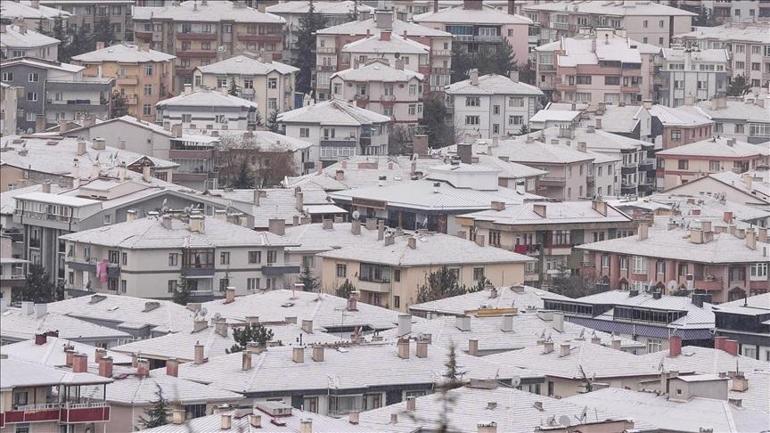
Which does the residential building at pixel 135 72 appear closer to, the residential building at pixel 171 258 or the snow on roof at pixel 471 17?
the snow on roof at pixel 471 17

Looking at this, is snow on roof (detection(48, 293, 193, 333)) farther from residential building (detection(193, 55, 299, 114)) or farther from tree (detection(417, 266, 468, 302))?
residential building (detection(193, 55, 299, 114))

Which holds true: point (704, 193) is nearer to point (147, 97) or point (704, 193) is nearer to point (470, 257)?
point (470, 257)

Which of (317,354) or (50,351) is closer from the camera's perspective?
(50,351)

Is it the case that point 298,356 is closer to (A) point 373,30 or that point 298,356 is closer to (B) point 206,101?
(B) point 206,101

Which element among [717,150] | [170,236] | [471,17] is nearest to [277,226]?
[170,236]

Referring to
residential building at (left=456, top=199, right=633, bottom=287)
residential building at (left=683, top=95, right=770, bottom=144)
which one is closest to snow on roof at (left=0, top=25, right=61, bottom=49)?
residential building at (left=683, top=95, right=770, bottom=144)

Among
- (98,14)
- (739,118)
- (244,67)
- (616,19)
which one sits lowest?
(739,118)

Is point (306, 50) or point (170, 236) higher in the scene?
point (170, 236)
